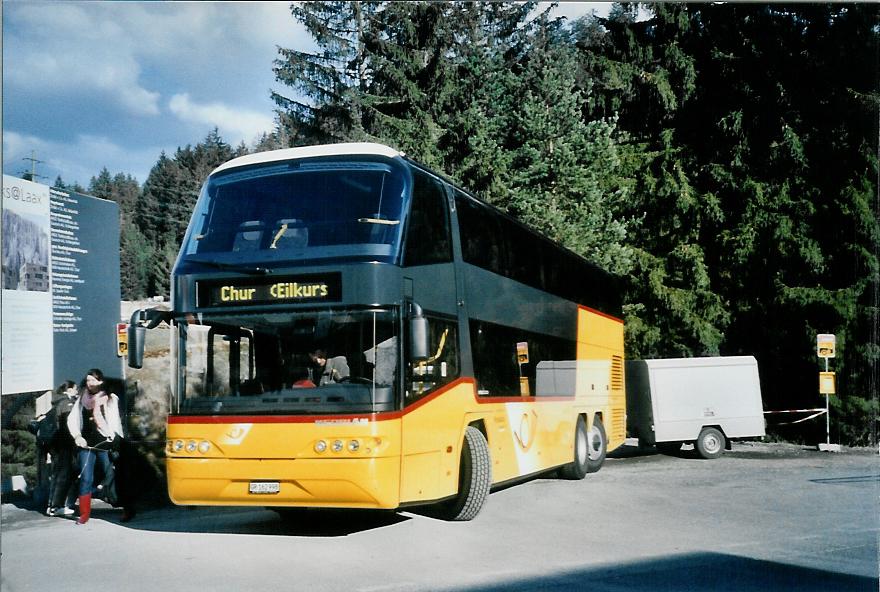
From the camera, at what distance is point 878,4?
32.9ft

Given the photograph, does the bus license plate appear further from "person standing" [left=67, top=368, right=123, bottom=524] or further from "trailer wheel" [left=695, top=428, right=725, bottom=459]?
"trailer wheel" [left=695, top=428, right=725, bottom=459]

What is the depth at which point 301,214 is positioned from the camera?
27.6ft

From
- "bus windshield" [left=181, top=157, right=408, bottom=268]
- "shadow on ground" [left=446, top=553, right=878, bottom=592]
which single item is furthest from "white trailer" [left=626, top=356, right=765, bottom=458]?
"bus windshield" [left=181, top=157, right=408, bottom=268]

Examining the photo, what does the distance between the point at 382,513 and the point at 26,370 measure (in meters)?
4.90

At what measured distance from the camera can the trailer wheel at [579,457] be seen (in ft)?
46.5

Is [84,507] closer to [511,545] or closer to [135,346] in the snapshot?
[135,346]

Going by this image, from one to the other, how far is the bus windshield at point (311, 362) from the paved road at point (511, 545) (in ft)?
4.60

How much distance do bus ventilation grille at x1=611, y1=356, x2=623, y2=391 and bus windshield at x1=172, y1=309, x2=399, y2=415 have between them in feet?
28.9

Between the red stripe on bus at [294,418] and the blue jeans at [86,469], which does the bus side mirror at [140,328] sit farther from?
the blue jeans at [86,469]

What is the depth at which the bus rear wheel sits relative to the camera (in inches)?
386

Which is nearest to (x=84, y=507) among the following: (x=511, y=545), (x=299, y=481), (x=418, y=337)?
(x=299, y=481)

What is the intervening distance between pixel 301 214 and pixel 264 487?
259 centimetres

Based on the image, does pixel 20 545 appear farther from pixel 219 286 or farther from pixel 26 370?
pixel 219 286

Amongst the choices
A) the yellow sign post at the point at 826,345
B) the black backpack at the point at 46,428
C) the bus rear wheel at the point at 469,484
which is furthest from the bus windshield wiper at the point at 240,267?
the yellow sign post at the point at 826,345
